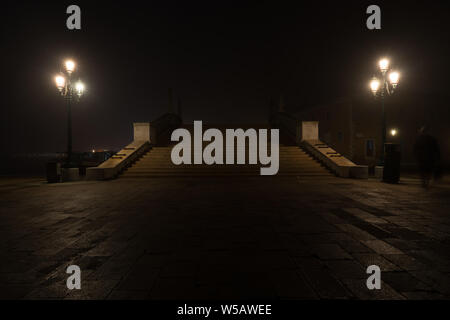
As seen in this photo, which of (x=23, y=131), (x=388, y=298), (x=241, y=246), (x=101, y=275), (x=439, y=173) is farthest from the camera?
(x=23, y=131)

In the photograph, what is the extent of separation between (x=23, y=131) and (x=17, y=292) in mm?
156119

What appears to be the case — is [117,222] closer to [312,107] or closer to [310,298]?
[310,298]

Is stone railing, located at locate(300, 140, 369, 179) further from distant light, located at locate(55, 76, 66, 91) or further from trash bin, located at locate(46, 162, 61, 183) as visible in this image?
distant light, located at locate(55, 76, 66, 91)

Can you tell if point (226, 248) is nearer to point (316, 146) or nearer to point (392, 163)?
point (392, 163)

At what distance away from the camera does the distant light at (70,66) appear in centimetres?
1074

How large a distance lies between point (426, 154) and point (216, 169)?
840 centimetres

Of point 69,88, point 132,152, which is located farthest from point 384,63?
point 69,88

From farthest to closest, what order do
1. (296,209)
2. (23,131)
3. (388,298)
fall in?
1. (23,131)
2. (296,209)
3. (388,298)

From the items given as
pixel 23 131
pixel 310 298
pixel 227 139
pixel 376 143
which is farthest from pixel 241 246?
pixel 23 131

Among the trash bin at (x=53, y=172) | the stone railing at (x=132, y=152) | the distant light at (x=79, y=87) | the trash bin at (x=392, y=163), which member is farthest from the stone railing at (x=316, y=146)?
the trash bin at (x=53, y=172)

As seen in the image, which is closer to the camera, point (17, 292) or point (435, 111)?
point (17, 292)

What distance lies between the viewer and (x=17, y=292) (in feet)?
7.53

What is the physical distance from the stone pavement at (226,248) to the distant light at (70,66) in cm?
708

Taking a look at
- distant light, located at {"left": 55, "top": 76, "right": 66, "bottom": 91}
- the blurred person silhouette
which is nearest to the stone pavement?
the blurred person silhouette
